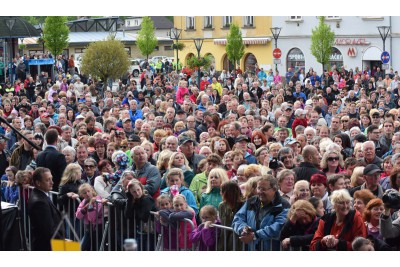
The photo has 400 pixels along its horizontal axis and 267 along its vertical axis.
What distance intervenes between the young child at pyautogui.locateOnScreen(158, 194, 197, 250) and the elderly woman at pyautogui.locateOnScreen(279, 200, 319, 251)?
1.19 m

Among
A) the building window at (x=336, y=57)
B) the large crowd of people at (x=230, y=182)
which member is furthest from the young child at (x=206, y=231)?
the building window at (x=336, y=57)

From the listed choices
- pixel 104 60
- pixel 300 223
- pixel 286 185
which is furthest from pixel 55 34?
pixel 300 223

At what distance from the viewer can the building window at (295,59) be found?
53812 millimetres

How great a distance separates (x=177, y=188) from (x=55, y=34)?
3330 cm

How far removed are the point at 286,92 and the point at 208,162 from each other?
15.5m

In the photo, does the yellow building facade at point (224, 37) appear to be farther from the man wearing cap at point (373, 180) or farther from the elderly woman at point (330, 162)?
the man wearing cap at point (373, 180)

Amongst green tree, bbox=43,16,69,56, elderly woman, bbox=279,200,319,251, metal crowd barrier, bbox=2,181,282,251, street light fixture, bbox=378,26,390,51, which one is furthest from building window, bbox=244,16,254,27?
elderly woman, bbox=279,200,319,251

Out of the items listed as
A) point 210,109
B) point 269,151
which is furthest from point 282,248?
point 210,109

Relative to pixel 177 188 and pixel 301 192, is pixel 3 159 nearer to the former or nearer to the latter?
pixel 177 188

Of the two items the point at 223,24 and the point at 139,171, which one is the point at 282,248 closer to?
the point at 139,171

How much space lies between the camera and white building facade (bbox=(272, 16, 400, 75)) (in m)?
47.6

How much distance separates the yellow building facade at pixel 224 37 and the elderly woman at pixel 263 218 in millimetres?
45914

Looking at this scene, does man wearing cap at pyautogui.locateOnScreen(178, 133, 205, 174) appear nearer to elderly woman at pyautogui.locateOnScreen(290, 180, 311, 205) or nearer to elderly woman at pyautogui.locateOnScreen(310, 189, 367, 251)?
elderly woman at pyautogui.locateOnScreen(290, 180, 311, 205)

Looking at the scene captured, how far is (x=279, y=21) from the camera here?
55.2 meters
